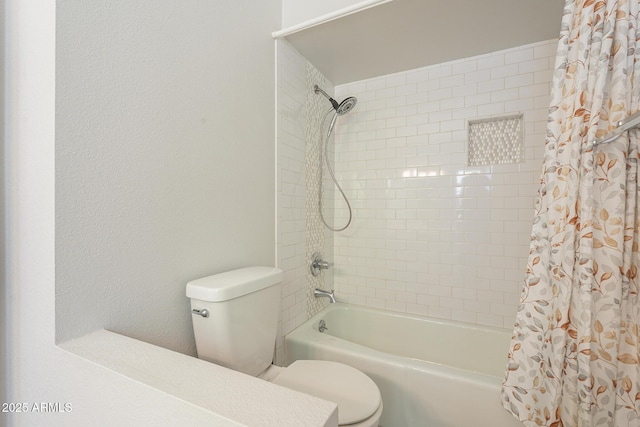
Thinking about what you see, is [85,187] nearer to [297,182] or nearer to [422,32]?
[297,182]

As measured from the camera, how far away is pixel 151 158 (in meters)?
0.91

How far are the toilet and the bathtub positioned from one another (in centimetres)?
25

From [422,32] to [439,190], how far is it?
Answer: 95cm

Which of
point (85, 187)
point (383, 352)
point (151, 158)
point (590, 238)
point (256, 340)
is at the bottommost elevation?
point (383, 352)

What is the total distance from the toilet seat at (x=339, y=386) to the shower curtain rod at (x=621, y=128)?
1163mm

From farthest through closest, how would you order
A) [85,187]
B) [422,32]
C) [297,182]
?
[297,182]
[422,32]
[85,187]

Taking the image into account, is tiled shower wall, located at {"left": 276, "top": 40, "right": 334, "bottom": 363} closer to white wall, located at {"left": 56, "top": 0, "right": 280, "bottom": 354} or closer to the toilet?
white wall, located at {"left": 56, "top": 0, "right": 280, "bottom": 354}

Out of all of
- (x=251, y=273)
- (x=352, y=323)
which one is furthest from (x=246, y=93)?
(x=352, y=323)

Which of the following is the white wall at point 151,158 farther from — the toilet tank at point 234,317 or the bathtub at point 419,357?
the bathtub at point 419,357

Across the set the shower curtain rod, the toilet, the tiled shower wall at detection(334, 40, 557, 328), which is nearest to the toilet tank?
the toilet

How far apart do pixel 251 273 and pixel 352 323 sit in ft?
3.81

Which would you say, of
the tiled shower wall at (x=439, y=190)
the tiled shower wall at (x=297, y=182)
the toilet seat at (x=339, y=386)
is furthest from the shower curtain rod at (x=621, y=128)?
the tiled shower wall at (x=297, y=182)

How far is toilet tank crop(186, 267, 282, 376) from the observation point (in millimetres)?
965

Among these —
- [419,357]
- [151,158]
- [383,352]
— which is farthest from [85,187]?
[419,357]
